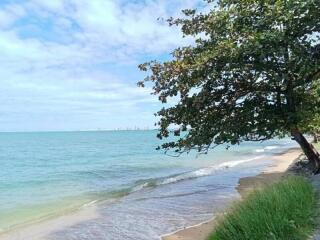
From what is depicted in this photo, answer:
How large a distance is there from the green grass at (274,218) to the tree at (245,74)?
12.8ft

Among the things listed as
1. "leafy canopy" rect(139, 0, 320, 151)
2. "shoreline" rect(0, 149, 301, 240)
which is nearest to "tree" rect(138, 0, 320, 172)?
"leafy canopy" rect(139, 0, 320, 151)

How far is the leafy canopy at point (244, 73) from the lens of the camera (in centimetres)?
1005

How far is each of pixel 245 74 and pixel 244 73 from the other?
0.21ft

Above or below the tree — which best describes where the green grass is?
below

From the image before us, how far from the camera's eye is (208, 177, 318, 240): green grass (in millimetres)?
5914

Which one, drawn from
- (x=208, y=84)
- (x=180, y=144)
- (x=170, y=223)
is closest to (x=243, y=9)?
(x=208, y=84)

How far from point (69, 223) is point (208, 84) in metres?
6.00

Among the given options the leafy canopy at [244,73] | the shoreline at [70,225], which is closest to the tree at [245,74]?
the leafy canopy at [244,73]

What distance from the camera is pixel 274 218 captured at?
6156mm

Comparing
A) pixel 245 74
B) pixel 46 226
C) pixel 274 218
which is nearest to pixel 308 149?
pixel 245 74

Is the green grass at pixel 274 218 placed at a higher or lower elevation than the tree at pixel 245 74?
lower

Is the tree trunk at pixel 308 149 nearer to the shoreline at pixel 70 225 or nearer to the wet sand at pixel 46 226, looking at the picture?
the shoreline at pixel 70 225

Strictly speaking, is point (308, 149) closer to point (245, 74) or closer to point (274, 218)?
point (245, 74)

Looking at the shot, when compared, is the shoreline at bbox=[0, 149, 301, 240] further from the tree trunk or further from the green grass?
the tree trunk
